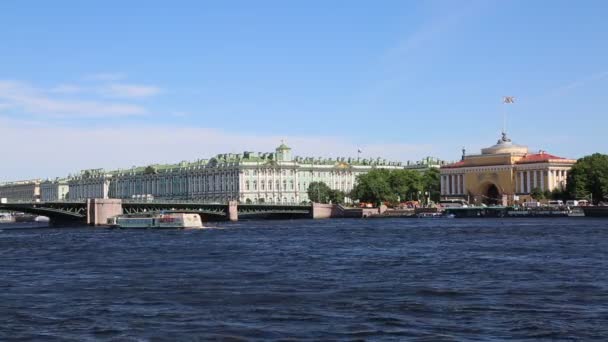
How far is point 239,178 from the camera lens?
127 meters

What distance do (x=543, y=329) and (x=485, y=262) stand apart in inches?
547

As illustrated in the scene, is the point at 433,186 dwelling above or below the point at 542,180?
below

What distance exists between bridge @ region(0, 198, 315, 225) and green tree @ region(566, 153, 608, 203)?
91.2 ft

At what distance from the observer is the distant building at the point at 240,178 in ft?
423

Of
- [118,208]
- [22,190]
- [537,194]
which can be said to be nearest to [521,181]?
[537,194]

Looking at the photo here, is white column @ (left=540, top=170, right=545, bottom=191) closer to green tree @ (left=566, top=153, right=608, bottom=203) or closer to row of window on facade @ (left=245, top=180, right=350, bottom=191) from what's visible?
green tree @ (left=566, top=153, right=608, bottom=203)

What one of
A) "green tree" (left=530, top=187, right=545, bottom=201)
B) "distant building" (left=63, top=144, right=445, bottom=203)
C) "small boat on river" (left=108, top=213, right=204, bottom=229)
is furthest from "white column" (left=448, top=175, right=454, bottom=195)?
"small boat on river" (left=108, top=213, right=204, bottom=229)

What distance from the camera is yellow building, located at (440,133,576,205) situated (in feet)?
367

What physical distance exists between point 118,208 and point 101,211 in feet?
5.59

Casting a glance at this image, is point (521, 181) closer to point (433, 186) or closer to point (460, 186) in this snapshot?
point (460, 186)

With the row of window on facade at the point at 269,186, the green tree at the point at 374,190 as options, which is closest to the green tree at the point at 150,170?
the row of window on facade at the point at 269,186

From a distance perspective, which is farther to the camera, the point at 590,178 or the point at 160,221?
the point at 590,178

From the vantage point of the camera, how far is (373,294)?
22906 millimetres

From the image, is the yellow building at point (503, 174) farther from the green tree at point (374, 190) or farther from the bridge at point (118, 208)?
the bridge at point (118, 208)
